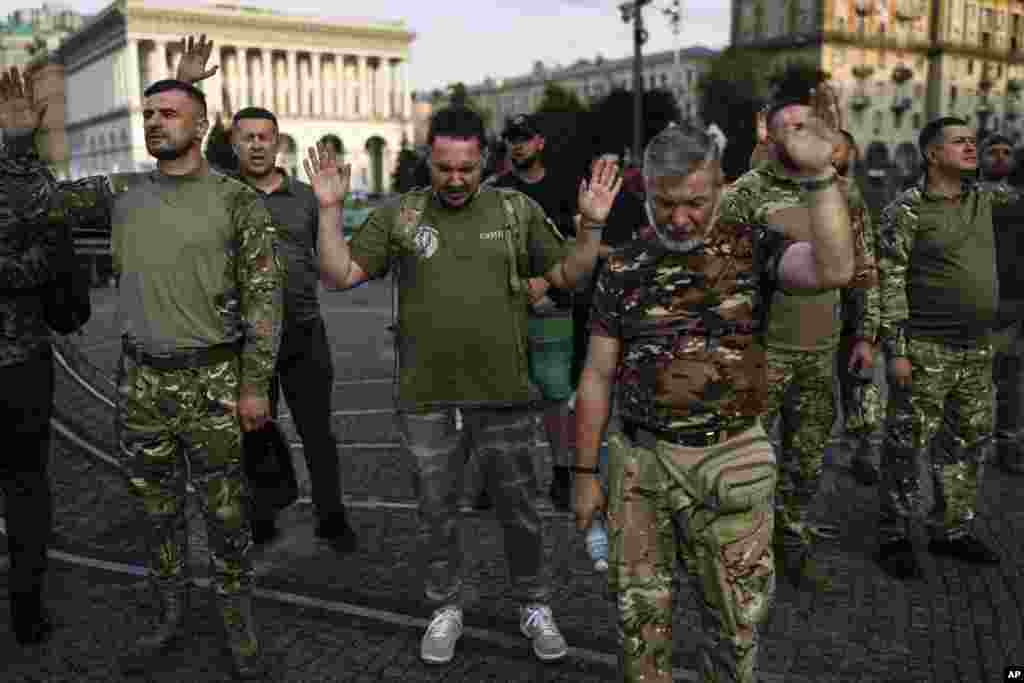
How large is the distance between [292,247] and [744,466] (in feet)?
9.94

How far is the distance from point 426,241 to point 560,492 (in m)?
2.52

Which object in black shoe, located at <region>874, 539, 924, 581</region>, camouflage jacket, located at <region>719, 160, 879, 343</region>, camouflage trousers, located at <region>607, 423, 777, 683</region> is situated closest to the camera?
camouflage trousers, located at <region>607, 423, 777, 683</region>

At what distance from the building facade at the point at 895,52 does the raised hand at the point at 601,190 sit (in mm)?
75744

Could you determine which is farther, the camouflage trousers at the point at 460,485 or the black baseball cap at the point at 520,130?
the black baseball cap at the point at 520,130

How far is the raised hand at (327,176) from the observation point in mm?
3621

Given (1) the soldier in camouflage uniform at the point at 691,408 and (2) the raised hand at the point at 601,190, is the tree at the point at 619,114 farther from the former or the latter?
(1) the soldier in camouflage uniform at the point at 691,408

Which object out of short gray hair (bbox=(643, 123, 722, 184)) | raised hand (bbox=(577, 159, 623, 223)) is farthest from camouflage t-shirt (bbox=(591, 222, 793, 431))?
raised hand (bbox=(577, 159, 623, 223))

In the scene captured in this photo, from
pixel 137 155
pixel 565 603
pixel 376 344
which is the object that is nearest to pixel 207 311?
pixel 565 603

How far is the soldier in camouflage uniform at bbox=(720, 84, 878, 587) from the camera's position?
434 cm

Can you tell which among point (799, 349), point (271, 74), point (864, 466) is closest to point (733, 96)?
point (864, 466)

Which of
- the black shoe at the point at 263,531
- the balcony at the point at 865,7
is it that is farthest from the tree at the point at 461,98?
the balcony at the point at 865,7

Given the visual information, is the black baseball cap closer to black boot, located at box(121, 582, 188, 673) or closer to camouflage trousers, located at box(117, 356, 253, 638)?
camouflage trousers, located at box(117, 356, 253, 638)

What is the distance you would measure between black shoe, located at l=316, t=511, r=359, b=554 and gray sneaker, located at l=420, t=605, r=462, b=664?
1.27m

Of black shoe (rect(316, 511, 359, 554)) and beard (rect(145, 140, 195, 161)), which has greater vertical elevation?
beard (rect(145, 140, 195, 161))
